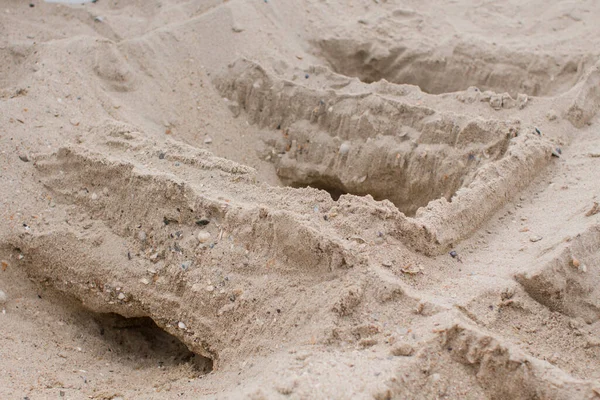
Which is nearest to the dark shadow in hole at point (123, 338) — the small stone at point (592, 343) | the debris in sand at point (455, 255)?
the debris in sand at point (455, 255)

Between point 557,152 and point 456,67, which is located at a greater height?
point 557,152

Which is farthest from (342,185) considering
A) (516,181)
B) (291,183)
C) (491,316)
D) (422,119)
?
(491,316)

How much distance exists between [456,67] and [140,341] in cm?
299

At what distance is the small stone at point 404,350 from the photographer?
205 centimetres

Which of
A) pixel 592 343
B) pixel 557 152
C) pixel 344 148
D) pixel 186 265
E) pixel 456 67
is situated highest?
pixel 592 343

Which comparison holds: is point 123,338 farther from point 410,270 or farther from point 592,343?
point 592,343

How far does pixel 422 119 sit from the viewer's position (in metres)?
3.78

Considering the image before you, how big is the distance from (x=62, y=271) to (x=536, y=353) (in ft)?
6.77

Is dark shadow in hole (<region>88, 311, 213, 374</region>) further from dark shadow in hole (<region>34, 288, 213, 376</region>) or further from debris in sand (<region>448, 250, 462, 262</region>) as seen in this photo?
debris in sand (<region>448, 250, 462, 262</region>)

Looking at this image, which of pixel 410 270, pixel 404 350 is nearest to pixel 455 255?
pixel 410 270

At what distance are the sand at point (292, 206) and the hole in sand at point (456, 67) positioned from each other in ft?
0.05

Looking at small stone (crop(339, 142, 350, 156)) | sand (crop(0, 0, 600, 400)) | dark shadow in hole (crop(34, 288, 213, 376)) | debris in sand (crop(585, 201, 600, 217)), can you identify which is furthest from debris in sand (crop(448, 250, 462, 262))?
small stone (crop(339, 142, 350, 156))

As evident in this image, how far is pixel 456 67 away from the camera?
4.71m

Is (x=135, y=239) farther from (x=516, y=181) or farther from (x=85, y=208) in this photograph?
(x=516, y=181)
